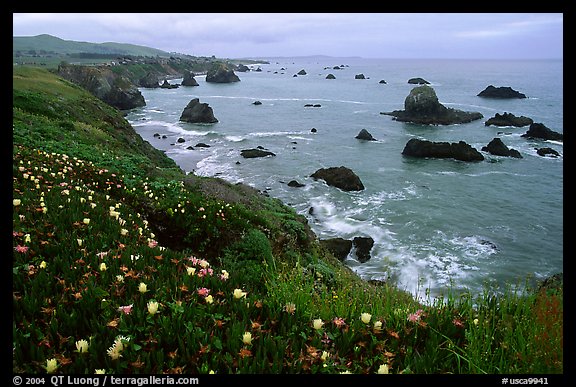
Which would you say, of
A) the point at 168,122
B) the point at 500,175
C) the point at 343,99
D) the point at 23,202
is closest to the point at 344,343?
the point at 23,202

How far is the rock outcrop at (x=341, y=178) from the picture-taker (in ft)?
116

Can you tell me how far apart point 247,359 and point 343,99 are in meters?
103

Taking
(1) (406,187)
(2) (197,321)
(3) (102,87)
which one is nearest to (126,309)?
(2) (197,321)

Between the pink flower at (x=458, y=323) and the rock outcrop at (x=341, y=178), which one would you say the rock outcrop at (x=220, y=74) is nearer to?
the rock outcrop at (x=341, y=178)

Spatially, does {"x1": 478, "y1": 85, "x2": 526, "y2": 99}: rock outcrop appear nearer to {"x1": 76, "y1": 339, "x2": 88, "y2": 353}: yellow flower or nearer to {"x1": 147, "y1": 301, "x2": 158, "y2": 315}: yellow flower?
{"x1": 147, "y1": 301, "x2": 158, "y2": 315}: yellow flower

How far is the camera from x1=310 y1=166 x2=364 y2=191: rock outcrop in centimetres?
3544

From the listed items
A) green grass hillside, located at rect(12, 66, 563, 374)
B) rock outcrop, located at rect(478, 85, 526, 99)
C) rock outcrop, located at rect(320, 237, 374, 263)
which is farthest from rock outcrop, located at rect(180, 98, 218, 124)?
rock outcrop, located at rect(478, 85, 526, 99)

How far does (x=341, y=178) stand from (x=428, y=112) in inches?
1630

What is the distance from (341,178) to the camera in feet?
118

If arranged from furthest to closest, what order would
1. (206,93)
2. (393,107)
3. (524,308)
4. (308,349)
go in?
1. (206,93)
2. (393,107)
3. (524,308)
4. (308,349)

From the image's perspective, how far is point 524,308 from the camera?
4.65 meters
